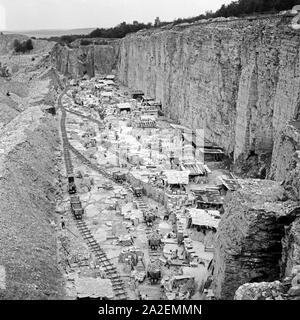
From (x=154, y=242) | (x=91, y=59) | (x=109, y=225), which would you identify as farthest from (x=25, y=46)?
(x=154, y=242)

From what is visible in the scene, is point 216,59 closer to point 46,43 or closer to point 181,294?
point 181,294

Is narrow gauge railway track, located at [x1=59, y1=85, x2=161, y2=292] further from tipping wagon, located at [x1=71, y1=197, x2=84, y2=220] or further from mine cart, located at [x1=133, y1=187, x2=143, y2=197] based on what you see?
tipping wagon, located at [x1=71, y1=197, x2=84, y2=220]

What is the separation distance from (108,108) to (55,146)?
15.5 metres

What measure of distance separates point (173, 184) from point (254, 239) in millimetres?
13755

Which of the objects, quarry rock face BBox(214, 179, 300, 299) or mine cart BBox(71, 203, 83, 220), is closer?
quarry rock face BBox(214, 179, 300, 299)

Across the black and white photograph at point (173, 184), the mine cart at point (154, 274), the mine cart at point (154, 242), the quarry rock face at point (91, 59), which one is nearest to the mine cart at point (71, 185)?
the black and white photograph at point (173, 184)

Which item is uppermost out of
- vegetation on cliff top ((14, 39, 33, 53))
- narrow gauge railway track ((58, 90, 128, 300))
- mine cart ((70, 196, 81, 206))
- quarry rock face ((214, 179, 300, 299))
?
vegetation on cliff top ((14, 39, 33, 53))

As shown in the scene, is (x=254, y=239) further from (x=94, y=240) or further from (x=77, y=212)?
(x=77, y=212)

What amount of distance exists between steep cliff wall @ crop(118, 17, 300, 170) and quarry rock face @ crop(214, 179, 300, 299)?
34.3 ft

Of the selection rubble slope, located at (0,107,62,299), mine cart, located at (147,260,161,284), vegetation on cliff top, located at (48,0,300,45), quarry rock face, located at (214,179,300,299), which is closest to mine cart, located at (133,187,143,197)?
rubble slope, located at (0,107,62,299)

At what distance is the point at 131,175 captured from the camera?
95.4ft

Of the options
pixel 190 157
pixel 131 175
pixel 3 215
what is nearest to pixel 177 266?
pixel 3 215

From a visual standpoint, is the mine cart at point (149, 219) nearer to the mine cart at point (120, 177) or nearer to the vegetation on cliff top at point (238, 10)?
the mine cart at point (120, 177)

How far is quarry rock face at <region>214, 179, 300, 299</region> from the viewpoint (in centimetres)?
1309
